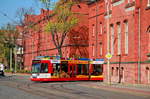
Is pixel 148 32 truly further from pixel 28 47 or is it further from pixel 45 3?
pixel 28 47

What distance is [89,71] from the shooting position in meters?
43.7

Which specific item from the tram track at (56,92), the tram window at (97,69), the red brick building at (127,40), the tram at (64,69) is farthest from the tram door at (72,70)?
the tram track at (56,92)

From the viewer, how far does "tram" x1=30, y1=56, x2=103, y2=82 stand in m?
40.0

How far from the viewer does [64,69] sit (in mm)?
41281

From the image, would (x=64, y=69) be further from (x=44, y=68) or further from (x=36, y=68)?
(x=36, y=68)

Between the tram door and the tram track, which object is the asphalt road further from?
the tram door

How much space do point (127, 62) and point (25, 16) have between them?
43.1 meters

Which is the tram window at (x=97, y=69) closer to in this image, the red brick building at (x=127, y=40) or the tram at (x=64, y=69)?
the tram at (x=64, y=69)

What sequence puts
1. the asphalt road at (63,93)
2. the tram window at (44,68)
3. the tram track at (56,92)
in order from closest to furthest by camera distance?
the asphalt road at (63,93), the tram track at (56,92), the tram window at (44,68)

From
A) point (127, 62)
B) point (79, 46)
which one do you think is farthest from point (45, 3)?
point (127, 62)

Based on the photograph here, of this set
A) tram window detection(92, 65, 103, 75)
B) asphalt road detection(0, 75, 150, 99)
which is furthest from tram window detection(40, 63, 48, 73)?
asphalt road detection(0, 75, 150, 99)

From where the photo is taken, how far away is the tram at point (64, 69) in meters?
40.0

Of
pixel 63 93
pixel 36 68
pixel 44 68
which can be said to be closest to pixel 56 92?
pixel 63 93

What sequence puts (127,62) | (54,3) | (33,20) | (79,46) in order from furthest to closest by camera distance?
(33,20) → (79,46) → (54,3) → (127,62)
